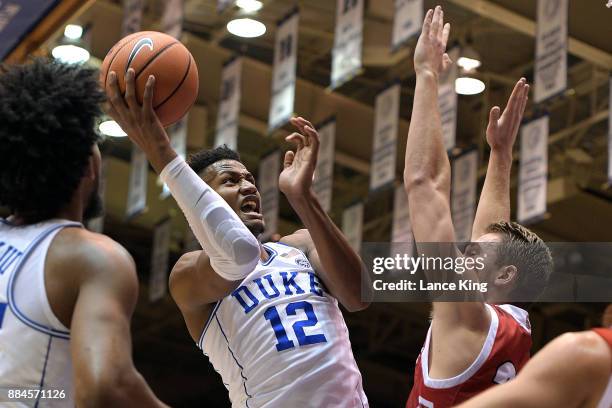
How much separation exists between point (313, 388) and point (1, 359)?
1.56m

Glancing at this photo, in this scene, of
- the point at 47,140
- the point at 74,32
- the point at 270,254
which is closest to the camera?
the point at 47,140

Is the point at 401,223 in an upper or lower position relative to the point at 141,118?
lower

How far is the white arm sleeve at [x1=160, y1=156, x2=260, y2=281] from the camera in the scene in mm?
4254

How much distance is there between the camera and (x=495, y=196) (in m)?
5.58

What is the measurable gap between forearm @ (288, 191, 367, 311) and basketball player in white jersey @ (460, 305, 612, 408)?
202 centimetres

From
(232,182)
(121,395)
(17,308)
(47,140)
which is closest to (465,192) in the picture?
(232,182)

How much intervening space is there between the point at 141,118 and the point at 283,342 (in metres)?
1.20

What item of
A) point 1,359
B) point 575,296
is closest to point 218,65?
point 575,296

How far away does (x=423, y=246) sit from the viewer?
4699 mm

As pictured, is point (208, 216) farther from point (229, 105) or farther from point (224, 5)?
point (229, 105)

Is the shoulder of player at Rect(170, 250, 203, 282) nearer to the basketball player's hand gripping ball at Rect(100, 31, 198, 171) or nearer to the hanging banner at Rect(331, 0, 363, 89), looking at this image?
the basketball player's hand gripping ball at Rect(100, 31, 198, 171)

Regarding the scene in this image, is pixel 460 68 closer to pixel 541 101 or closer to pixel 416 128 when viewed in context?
pixel 541 101

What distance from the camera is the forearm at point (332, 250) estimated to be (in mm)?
4816

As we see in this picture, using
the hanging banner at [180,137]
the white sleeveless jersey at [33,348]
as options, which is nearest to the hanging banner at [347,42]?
the hanging banner at [180,137]
